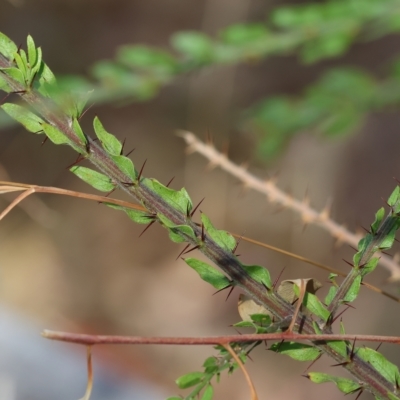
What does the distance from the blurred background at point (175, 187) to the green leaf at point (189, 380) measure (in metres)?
1.25

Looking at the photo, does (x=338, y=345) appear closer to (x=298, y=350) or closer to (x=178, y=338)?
(x=298, y=350)

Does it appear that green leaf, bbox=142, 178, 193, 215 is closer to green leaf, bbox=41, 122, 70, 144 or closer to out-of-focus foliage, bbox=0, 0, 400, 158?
green leaf, bbox=41, 122, 70, 144

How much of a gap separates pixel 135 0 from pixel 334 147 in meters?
1.61

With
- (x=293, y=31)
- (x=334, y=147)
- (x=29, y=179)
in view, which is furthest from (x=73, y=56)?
(x=293, y=31)

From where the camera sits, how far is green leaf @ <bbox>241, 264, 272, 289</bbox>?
581 millimetres

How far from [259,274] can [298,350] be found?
0.31 ft

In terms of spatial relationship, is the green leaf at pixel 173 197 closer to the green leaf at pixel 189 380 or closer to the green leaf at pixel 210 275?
the green leaf at pixel 210 275

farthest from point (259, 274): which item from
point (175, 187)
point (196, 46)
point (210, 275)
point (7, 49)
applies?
point (175, 187)

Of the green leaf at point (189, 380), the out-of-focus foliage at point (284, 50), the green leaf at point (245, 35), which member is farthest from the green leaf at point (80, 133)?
the green leaf at point (245, 35)

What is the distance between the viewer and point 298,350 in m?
0.58

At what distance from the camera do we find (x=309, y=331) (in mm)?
587

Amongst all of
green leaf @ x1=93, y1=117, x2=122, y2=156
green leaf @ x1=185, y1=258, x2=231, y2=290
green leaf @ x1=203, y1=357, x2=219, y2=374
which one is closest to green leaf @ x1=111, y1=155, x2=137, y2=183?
green leaf @ x1=93, y1=117, x2=122, y2=156

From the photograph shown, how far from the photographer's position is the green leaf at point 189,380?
61 centimetres

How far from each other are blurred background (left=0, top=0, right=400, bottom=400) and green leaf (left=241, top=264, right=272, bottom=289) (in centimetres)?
123
